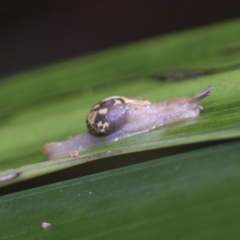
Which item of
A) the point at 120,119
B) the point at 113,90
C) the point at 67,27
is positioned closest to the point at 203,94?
the point at 120,119

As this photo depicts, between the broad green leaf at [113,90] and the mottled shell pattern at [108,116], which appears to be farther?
the mottled shell pattern at [108,116]

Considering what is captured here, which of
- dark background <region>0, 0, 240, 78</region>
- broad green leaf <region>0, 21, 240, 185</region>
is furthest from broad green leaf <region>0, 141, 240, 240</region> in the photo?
dark background <region>0, 0, 240, 78</region>

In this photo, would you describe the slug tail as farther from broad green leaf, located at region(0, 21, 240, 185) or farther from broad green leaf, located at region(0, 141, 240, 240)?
broad green leaf, located at region(0, 141, 240, 240)

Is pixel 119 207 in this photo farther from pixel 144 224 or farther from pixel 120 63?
pixel 120 63

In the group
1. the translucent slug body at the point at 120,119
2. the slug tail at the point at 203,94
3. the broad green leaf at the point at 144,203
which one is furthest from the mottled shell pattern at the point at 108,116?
the broad green leaf at the point at 144,203

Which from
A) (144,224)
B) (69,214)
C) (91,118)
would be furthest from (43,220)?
(91,118)

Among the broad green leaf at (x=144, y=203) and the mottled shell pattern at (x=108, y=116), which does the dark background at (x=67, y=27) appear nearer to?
the mottled shell pattern at (x=108, y=116)

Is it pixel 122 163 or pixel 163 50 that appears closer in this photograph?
pixel 122 163
